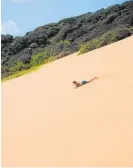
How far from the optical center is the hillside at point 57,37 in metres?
24.7

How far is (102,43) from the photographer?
724 inches

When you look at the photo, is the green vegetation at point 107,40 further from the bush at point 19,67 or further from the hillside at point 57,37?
the bush at point 19,67

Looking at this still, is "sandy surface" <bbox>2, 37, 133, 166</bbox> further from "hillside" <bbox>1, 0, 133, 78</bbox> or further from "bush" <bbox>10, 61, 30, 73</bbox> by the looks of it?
"hillside" <bbox>1, 0, 133, 78</bbox>

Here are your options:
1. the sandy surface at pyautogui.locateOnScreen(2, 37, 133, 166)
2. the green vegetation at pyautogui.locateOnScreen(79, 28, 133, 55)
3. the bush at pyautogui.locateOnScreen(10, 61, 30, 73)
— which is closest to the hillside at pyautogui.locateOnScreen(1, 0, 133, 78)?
the bush at pyautogui.locateOnScreen(10, 61, 30, 73)

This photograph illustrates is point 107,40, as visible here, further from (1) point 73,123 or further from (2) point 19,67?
(1) point 73,123

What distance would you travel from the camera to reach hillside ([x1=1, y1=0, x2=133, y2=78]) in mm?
24688

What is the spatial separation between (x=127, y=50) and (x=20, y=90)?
3.85 metres

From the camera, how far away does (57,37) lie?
94.1ft

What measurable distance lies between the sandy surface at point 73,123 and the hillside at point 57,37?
46.9 feet

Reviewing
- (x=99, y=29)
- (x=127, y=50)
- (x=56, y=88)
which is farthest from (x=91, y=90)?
(x=99, y=29)

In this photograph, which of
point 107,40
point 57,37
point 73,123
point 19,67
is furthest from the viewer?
point 57,37

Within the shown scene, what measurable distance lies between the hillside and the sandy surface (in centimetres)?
1428

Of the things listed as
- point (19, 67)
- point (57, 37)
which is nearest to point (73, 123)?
point (19, 67)

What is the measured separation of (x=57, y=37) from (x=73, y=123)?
22.6 meters
